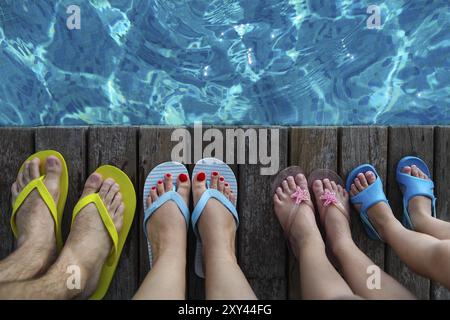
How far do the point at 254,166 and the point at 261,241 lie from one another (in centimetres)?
42

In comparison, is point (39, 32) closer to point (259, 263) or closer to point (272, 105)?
point (272, 105)

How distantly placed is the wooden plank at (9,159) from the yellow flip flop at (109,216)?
41cm

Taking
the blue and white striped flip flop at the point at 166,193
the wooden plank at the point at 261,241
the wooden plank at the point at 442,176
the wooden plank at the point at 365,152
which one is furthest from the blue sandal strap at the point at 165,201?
the wooden plank at the point at 442,176

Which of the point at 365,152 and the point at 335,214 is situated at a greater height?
the point at 365,152

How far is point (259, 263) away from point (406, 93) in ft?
4.46

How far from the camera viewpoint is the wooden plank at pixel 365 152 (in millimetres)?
1978

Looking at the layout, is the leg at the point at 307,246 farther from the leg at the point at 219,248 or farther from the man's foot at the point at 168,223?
the man's foot at the point at 168,223

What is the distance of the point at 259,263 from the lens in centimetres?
194

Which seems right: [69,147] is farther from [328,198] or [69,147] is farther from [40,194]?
[328,198]

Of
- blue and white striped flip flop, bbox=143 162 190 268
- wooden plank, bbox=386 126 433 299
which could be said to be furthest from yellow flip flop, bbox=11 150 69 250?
wooden plank, bbox=386 126 433 299

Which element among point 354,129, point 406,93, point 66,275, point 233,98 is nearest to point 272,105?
point 233,98

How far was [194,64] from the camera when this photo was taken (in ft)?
6.82

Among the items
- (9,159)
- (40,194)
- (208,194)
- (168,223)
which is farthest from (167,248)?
(9,159)
